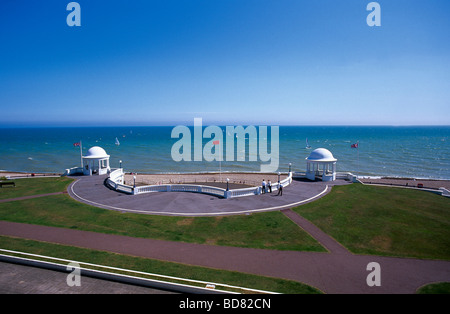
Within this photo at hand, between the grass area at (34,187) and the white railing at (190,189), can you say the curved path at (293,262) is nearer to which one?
the white railing at (190,189)

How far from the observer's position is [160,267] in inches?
486

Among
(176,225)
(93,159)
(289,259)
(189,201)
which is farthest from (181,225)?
(93,159)

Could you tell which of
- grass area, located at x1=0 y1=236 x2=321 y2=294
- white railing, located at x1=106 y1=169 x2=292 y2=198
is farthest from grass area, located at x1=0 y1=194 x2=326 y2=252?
white railing, located at x1=106 y1=169 x2=292 y2=198

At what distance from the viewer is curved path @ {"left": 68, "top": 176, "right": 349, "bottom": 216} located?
2117 centimetres

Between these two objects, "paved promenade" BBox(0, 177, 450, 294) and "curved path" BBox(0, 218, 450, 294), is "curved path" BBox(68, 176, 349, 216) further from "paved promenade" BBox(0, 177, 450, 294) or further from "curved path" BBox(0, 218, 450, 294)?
"curved path" BBox(0, 218, 450, 294)

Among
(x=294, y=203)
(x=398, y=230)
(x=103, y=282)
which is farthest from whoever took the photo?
(x=294, y=203)

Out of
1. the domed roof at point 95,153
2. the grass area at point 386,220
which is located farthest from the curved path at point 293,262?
the domed roof at point 95,153

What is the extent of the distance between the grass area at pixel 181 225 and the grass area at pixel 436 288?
4.66 meters

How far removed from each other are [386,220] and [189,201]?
16.0 metres

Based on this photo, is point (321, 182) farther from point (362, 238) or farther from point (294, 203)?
point (362, 238)

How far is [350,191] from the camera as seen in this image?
27.3 meters

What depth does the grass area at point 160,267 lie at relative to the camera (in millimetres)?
11008

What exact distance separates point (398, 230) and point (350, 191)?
10.4 m
